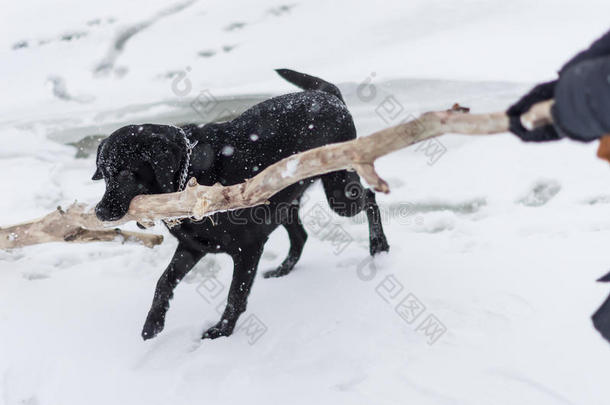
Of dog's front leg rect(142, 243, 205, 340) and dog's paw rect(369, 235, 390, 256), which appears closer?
dog's front leg rect(142, 243, 205, 340)

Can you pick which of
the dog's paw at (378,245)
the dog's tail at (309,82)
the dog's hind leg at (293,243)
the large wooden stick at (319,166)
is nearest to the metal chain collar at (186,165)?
the large wooden stick at (319,166)

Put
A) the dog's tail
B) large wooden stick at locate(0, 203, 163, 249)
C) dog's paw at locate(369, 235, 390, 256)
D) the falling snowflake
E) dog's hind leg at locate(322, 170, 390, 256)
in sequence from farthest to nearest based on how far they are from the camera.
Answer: the dog's tail
dog's paw at locate(369, 235, 390, 256)
dog's hind leg at locate(322, 170, 390, 256)
the falling snowflake
large wooden stick at locate(0, 203, 163, 249)

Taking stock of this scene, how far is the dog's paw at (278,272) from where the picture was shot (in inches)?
136

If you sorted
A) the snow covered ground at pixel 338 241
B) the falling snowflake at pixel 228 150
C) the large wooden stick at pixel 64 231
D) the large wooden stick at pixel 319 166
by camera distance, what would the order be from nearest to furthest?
the large wooden stick at pixel 319 166, the snow covered ground at pixel 338 241, the large wooden stick at pixel 64 231, the falling snowflake at pixel 228 150

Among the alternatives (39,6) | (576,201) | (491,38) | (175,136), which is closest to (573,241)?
(576,201)

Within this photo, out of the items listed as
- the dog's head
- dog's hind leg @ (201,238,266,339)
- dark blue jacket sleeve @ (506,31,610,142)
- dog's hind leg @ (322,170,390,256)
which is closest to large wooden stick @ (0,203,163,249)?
the dog's head

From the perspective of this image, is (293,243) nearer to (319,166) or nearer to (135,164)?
(135,164)

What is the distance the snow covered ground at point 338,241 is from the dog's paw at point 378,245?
0.09 m

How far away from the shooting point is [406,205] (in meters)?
4.25

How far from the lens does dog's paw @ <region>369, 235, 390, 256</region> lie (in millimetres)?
3453

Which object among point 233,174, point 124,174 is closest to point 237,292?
point 233,174

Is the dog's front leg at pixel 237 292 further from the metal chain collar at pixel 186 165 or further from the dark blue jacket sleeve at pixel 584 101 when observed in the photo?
the dark blue jacket sleeve at pixel 584 101

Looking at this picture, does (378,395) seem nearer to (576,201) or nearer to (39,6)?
(576,201)

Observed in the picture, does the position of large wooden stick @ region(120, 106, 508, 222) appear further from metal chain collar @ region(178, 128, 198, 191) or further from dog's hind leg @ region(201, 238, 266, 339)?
dog's hind leg @ region(201, 238, 266, 339)
